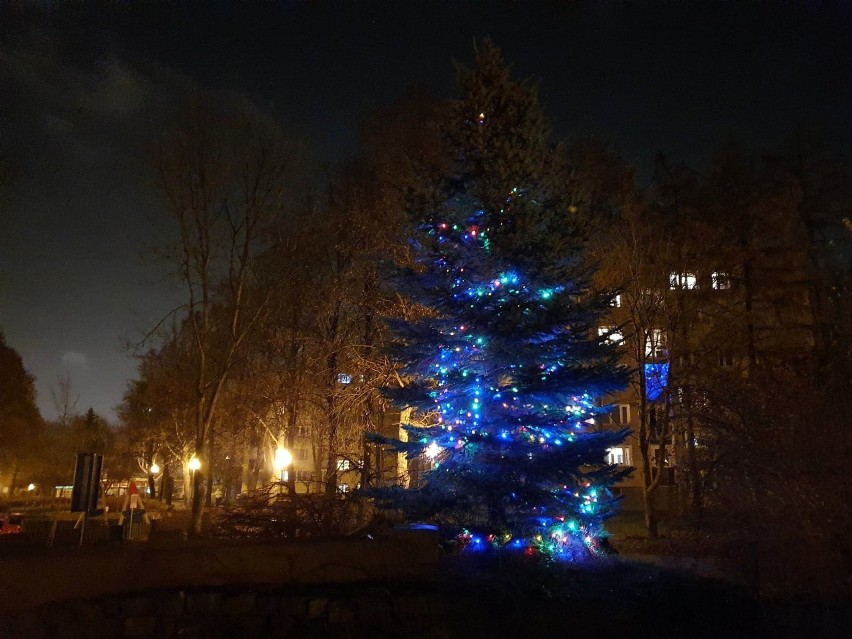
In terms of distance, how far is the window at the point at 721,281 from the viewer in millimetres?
22484

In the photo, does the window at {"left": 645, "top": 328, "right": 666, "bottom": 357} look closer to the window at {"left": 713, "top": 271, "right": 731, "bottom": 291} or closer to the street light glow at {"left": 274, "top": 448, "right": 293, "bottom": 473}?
the window at {"left": 713, "top": 271, "right": 731, "bottom": 291}

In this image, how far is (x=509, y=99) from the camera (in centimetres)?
1278

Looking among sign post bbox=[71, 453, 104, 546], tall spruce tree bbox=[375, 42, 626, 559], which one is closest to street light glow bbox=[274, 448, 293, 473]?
tall spruce tree bbox=[375, 42, 626, 559]

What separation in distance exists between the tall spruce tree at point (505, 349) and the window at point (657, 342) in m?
9.08

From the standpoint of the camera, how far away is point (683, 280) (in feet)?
71.2

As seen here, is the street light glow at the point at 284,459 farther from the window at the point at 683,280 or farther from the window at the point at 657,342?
the window at the point at 683,280

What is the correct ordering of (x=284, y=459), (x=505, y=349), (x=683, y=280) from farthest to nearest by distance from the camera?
(x=284, y=459), (x=683, y=280), (x=505, y=349)

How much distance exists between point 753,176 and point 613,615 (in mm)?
18599

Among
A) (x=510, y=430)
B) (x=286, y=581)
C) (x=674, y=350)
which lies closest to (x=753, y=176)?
(x=674, y=350)

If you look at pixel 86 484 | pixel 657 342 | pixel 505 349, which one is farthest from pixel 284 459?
pixel 505 349

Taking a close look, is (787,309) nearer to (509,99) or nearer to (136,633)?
(509,99)

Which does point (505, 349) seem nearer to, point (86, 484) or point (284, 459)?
point (86, 484)

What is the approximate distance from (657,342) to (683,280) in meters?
2.24

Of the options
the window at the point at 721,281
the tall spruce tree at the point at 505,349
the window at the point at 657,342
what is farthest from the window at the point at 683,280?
the tall spruce tree at the point at 505,349
